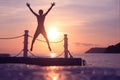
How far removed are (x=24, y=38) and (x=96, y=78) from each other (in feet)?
27.7

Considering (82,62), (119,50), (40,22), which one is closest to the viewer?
(40,22)

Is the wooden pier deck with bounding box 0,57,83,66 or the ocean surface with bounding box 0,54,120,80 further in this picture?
the wooden pier deck with bounding box 0,57,83,66

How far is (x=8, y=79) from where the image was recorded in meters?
8.38

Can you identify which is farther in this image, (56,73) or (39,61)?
(39,61)

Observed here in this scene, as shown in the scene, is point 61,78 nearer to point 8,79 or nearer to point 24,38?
point 8,79

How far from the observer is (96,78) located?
9.01m

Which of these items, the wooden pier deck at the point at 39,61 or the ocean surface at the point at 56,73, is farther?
the wooden pier deck at the point at 39,61

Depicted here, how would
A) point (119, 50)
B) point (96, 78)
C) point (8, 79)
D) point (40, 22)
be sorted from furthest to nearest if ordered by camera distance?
1. point (119, 50)
2. point (40, 22)
3. point (96, 78)
4. point (8, 79)

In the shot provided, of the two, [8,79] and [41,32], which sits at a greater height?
[41,32]

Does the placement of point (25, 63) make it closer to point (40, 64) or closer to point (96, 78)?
point (40, 64)

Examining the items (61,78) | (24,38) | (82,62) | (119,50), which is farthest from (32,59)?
(119,50)

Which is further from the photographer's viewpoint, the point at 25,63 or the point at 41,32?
the point at 25,63

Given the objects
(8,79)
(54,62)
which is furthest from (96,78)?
(54,62)

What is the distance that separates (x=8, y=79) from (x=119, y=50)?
117 meters
